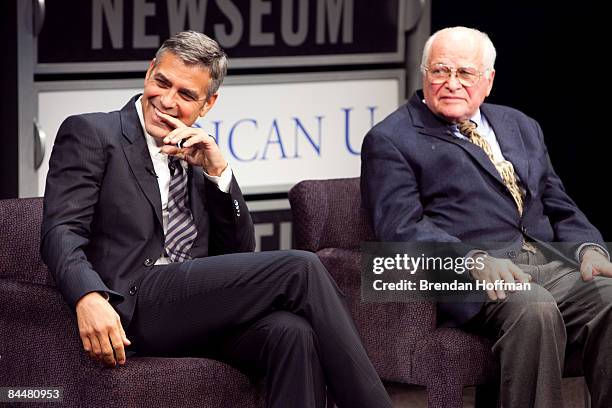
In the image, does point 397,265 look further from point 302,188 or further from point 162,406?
point 162,406

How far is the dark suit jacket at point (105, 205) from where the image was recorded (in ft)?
11.5

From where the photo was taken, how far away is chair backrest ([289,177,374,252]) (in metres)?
4.34

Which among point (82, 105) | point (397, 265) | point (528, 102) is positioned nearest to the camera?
point (397, 265)

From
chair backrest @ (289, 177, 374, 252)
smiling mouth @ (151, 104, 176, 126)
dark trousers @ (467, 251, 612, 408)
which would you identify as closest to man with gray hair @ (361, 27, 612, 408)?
dark trousers @ (467, 251, 612, 408)

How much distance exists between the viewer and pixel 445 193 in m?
4.26

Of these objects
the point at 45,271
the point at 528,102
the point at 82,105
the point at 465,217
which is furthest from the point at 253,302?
the point at 528,102

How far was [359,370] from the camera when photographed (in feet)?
11.5

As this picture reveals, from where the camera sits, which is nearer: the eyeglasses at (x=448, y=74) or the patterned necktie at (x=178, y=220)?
the patterned necktie at (x=178, y=220)

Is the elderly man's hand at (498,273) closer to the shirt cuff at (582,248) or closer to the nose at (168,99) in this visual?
the shirt cuff at (582,248)

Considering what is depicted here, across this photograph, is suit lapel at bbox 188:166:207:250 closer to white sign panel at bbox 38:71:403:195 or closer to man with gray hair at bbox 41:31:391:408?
man with gray hair at bbox 41:31:391:408

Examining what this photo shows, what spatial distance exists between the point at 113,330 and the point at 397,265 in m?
1.16

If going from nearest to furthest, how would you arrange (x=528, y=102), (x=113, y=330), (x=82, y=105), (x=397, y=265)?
Answer: (x=113, y=330), (x=397, y=265), (x=82, y=105), (x=528, y=102)

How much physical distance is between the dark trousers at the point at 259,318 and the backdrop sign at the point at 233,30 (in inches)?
63.2

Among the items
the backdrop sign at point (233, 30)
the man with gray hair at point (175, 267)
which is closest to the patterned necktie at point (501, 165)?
the man with gray hair at point (175, 267)
